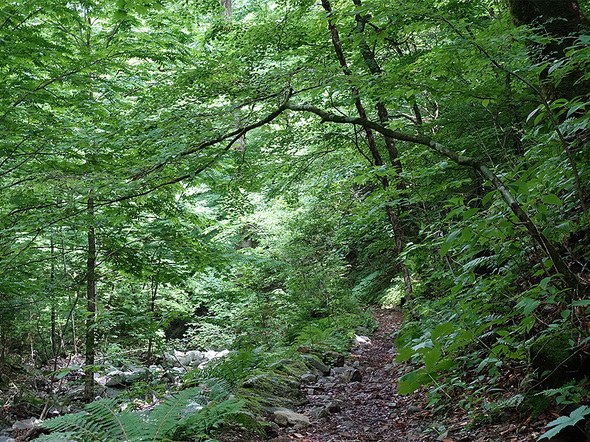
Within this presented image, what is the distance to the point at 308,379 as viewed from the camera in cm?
625

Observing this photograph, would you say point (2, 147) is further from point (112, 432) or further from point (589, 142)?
point (589, 142)

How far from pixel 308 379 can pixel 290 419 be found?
186 cm

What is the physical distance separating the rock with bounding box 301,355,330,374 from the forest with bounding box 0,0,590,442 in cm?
5

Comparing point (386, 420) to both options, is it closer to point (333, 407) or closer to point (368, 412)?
point (368, 412)

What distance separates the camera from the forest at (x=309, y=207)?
263cm

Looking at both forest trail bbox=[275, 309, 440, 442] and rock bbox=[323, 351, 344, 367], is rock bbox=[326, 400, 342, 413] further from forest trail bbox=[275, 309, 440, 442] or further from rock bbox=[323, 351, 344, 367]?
rock bbox=[323, 351, 344, 367]

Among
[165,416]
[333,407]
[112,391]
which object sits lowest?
[333,407]

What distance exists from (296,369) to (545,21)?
17.9 feet

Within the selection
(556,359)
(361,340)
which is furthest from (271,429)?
(361,340)

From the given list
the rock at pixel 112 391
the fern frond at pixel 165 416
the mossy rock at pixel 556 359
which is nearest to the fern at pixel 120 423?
the fern frond at pixel 165 416

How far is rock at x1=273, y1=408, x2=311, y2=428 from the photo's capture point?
4375 millimetres

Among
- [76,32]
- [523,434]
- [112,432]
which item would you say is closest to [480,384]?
[523,434]

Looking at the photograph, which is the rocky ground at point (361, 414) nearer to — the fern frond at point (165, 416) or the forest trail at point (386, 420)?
the forest trail at point (386, 420)

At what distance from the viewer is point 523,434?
2.49m
